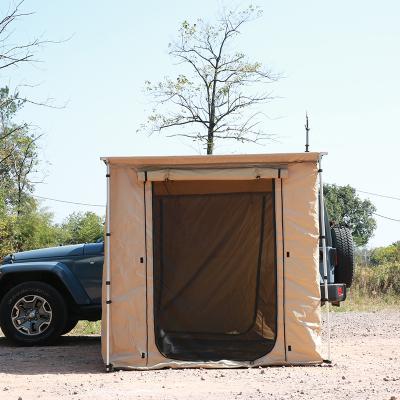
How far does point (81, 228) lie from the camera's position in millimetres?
48875

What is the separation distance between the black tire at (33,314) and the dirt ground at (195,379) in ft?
0.76

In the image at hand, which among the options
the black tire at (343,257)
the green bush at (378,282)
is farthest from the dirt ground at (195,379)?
the green bush at (378,282)

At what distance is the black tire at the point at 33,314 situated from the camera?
1034 cm

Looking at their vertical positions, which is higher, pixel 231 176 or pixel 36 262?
pixel 231 176

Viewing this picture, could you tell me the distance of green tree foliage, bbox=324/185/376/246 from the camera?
6538 cm

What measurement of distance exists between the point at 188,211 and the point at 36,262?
7.64 ft

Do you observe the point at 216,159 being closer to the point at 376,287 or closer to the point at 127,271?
the point at 127,271

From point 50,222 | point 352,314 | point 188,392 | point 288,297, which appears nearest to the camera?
point 188,392

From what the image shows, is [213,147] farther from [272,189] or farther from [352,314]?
[272,189]

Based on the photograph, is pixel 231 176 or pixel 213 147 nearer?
pixel 231 176

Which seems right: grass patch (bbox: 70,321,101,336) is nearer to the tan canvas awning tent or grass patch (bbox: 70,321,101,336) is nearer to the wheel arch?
the wheel arch

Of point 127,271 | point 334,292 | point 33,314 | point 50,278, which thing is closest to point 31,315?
point 33,314

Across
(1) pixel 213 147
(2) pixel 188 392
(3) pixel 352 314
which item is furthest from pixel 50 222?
(2) pixel 188 392

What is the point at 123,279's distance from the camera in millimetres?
8656
